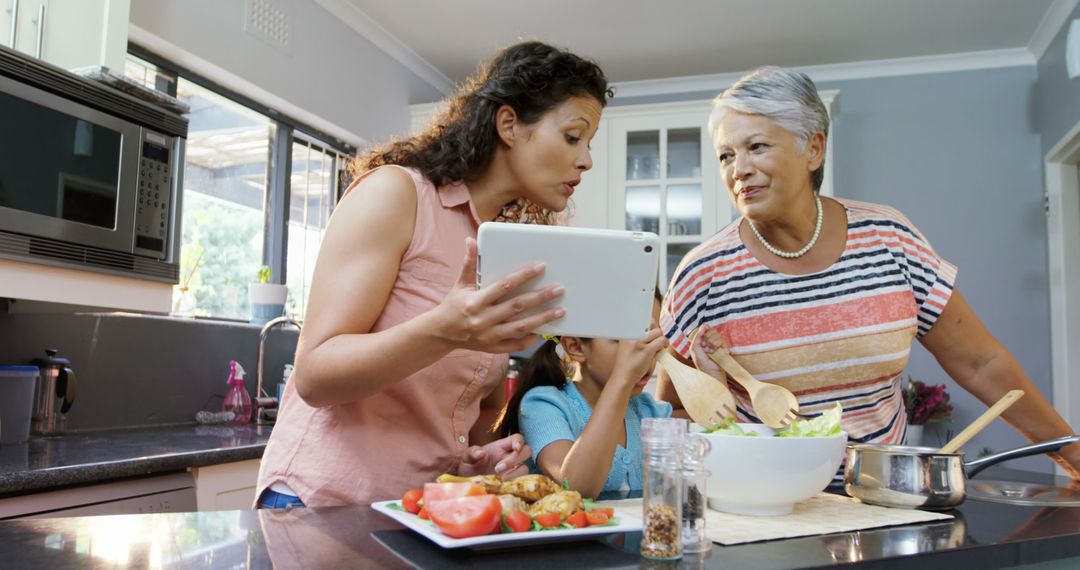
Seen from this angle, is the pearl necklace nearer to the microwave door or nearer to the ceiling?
the microwave door

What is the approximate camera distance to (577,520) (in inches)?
30.7

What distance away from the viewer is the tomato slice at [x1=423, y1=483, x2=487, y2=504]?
0.76m

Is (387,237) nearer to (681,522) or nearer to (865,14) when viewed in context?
(681,522)

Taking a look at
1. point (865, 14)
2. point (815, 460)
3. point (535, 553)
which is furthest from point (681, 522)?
point (865, 14)

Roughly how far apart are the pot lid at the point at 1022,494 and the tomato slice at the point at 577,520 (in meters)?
0.73

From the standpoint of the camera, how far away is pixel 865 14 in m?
3.41

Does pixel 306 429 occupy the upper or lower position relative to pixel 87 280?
lower

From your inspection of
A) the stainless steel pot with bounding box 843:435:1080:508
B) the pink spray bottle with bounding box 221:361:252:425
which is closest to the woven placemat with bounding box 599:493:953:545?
the stainless steel pot with bounding box 843:435:1080:508

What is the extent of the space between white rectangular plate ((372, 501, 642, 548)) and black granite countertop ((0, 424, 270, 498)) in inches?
40.7

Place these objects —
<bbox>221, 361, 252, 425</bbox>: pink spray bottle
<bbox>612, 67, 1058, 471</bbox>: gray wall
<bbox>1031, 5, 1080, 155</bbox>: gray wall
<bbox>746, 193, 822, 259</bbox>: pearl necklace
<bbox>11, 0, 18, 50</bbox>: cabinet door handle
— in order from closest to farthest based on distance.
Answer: <bbox>746, 193, 822, 259</bbox>: pearl necklace < <bbox>11, 0, 18, 50</bbox>: cabinet door handle < <bbox>221, 361, 252, 425</bbox>: pink spray bottle < <bbox>1031, 5, 1080, 155</bbox>: gray wall < <bbox>612, 67, 1058, 471</bbox>: gray wall

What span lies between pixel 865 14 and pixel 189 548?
3.47m

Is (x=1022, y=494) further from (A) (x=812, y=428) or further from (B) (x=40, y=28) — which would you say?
(B) (x=40, y=28)

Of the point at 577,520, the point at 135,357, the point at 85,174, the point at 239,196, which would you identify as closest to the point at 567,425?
the point at 577,520

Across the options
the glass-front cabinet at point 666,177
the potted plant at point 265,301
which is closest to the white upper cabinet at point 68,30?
the potted plant at point 265,301
